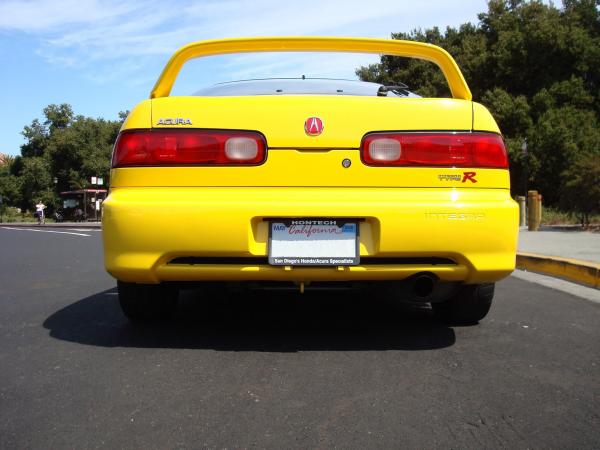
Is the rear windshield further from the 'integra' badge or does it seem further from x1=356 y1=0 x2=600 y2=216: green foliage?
x1=356 y1=0 x2=600 y2=216: green foliage

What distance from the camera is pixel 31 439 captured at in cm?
193

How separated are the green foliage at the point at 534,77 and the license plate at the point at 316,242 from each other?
70.4 ft

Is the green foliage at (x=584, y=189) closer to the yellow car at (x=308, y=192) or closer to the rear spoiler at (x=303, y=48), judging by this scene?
the rear spoiler at (x=303, y=48)

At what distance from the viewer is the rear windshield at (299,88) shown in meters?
3.19

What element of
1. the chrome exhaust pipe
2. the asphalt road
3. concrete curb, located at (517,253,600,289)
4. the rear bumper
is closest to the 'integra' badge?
the rear bumper

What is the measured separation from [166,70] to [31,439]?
76.3 inches

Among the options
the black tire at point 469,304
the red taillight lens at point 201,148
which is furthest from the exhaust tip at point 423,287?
the red taillight lens at point 201,148

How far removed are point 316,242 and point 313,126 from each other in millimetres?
528

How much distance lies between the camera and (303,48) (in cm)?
325

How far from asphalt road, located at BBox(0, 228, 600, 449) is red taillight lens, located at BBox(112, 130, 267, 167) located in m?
0.92

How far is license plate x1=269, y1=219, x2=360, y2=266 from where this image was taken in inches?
106

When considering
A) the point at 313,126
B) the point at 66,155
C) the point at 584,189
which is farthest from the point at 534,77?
the point at 66,155

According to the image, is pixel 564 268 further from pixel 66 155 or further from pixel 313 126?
pixel 66 155

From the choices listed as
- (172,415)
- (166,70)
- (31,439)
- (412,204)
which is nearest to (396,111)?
(412,204)
